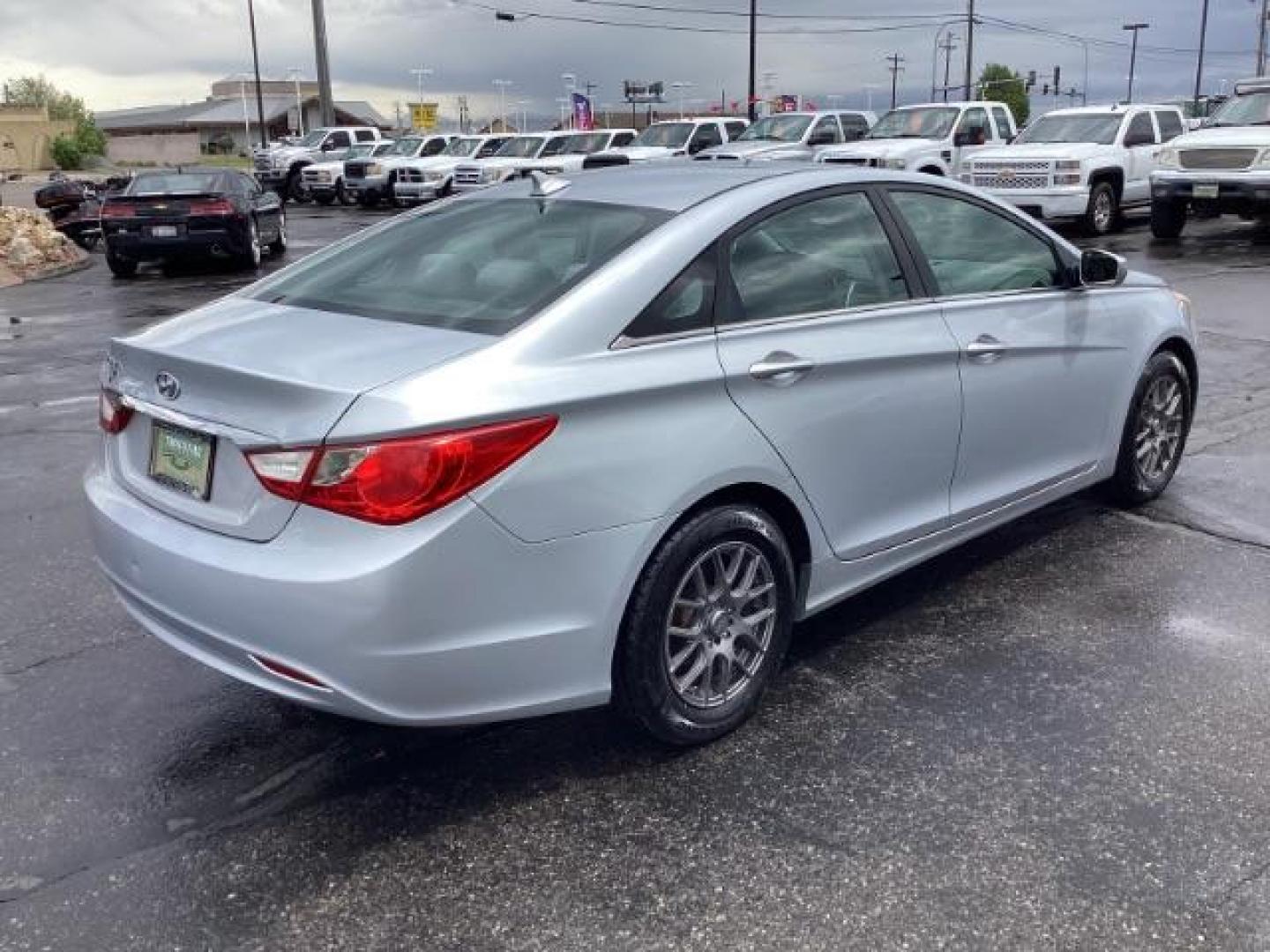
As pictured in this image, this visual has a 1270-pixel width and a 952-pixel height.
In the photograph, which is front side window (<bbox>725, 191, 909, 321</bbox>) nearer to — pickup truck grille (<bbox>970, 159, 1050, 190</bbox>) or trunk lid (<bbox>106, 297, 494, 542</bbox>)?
trunk lid (<bbox>106, 297, 494, 542</bbox>)

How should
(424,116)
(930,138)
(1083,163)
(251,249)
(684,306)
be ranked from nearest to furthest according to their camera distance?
(684,306) → (251,249) → (1083,163) → (930,138) → (424,116)

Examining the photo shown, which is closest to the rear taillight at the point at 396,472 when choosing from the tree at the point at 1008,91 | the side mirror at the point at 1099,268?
the side mirror at the point at 1099,268

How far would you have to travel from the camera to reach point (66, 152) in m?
79.4

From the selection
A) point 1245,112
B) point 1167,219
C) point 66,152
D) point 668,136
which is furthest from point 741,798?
point 66,152

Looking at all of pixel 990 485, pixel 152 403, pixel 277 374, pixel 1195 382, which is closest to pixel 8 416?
pixel 152 403

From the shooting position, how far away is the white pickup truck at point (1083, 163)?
18.2 meters

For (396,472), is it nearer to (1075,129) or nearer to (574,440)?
(574,440)

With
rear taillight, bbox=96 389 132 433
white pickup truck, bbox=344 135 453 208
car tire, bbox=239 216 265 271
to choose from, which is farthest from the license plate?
white pickup truck, bbox=344 135 453 208

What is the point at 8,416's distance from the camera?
813 cm

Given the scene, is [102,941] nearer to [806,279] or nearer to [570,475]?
[570,475]

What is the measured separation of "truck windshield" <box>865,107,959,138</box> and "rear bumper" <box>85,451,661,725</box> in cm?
1949

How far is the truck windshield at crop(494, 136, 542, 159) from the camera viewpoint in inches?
1147

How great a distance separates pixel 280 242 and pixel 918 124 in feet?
37.0

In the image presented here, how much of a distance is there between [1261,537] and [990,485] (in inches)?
64.0
